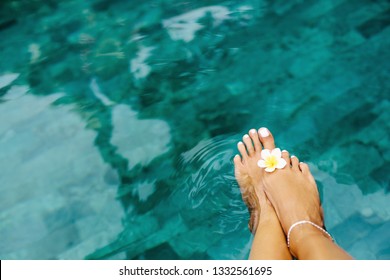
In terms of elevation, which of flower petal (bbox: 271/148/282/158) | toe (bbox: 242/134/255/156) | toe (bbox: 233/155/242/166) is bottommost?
toe (bbox: 233/155/242/166)

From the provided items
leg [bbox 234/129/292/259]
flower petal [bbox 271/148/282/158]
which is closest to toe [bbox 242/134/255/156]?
leg [bbox 234/129/292/259]

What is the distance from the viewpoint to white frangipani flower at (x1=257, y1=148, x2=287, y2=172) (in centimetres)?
272

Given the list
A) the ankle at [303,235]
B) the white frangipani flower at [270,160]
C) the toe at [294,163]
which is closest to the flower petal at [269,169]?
the white frangipani flower at [270,160]

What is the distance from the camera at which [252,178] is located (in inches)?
107

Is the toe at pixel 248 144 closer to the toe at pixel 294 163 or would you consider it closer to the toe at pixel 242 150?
the toe at pixel 242 150

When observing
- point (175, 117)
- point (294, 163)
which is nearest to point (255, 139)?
point (294, 163)

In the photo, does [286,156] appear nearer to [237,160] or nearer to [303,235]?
[237,160]

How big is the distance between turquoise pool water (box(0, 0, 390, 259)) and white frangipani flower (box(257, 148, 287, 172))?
0.40ft

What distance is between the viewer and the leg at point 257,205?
2.30 meters

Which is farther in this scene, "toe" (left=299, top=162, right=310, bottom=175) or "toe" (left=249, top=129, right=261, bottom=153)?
"toe" (left=249, top=129, right=261, bottom=153)

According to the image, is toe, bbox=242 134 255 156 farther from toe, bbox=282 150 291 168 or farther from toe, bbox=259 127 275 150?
toe, bbox=282 150 291 168

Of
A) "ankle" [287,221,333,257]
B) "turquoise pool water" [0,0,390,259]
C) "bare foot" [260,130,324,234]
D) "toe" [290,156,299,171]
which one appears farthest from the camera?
"toe" [290,156,299,171]

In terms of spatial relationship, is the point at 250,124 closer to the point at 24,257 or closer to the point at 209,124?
the point at 209,124

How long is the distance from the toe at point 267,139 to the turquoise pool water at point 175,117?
0.34 ft
